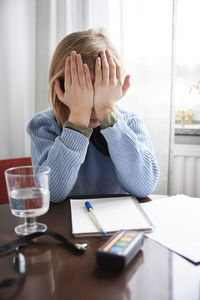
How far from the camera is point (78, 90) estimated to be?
1.01 metres

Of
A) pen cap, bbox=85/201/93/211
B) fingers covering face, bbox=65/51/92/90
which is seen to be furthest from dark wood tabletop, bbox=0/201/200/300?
fingers covering face, bbox=65/51/92/90

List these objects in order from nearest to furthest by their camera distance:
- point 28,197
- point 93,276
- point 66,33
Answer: point 93,276, point 28,197, point 66,33

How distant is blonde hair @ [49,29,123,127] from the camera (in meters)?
1.02

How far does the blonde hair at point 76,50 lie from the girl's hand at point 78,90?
0.04m

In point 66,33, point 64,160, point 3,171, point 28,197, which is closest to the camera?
point 28,197

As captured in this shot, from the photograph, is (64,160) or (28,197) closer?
(28,197)

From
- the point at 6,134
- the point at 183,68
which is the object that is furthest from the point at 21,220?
the point at 183,68

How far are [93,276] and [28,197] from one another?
24 cm

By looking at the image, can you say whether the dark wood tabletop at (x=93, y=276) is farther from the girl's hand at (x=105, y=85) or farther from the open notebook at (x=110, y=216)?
the girl's hand at (x=105, y=85)

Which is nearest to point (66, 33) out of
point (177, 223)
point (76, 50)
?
point (76, 50)

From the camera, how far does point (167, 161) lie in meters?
1.88

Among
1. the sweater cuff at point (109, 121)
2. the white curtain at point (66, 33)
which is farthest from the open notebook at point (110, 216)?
the white curtain at point (66, 33)

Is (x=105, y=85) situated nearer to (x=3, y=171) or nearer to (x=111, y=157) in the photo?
(x=111, y=157)

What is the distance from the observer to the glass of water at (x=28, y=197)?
68cm
